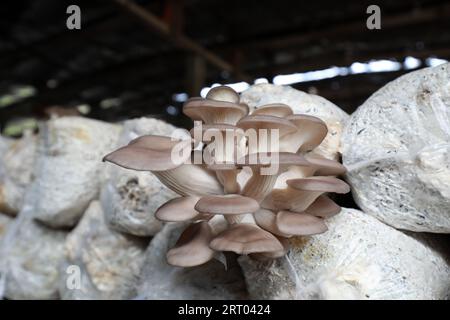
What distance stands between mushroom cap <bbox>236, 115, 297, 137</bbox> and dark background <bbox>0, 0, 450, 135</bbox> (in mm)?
2229

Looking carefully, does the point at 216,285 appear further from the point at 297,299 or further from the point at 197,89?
the point at 197,89

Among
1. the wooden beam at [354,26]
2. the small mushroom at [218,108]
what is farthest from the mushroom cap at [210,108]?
the wooden beam at [354,26]

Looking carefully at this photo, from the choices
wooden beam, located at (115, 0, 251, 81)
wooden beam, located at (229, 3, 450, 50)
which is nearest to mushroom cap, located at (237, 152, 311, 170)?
wooden beam, located at (115, 0, 251, 81)

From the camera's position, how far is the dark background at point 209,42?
3.14 m

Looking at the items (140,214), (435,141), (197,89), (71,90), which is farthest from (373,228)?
(71,90)

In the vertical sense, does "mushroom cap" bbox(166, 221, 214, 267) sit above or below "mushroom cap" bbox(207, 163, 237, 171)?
below

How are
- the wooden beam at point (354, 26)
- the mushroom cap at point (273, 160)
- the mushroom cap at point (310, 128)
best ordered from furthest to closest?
the wooden beam at point (354, 26) → the mushroom cap at point (310, 128) → the mushroom cap at point (273, 160)

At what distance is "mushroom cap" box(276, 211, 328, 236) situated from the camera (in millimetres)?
697

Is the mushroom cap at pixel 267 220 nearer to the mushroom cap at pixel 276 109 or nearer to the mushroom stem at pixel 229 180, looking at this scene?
the mushroom stem at pixel 229 180

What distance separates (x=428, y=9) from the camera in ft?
9.45

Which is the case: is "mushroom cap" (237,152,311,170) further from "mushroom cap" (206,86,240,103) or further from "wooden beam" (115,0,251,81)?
"wooden beam" (115,0,251,81)

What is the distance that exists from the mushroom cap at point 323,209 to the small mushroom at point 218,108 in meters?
0.24

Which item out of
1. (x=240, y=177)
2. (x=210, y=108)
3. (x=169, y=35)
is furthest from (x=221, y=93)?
(x=169, y=35)

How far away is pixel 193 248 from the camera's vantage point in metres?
0.76
